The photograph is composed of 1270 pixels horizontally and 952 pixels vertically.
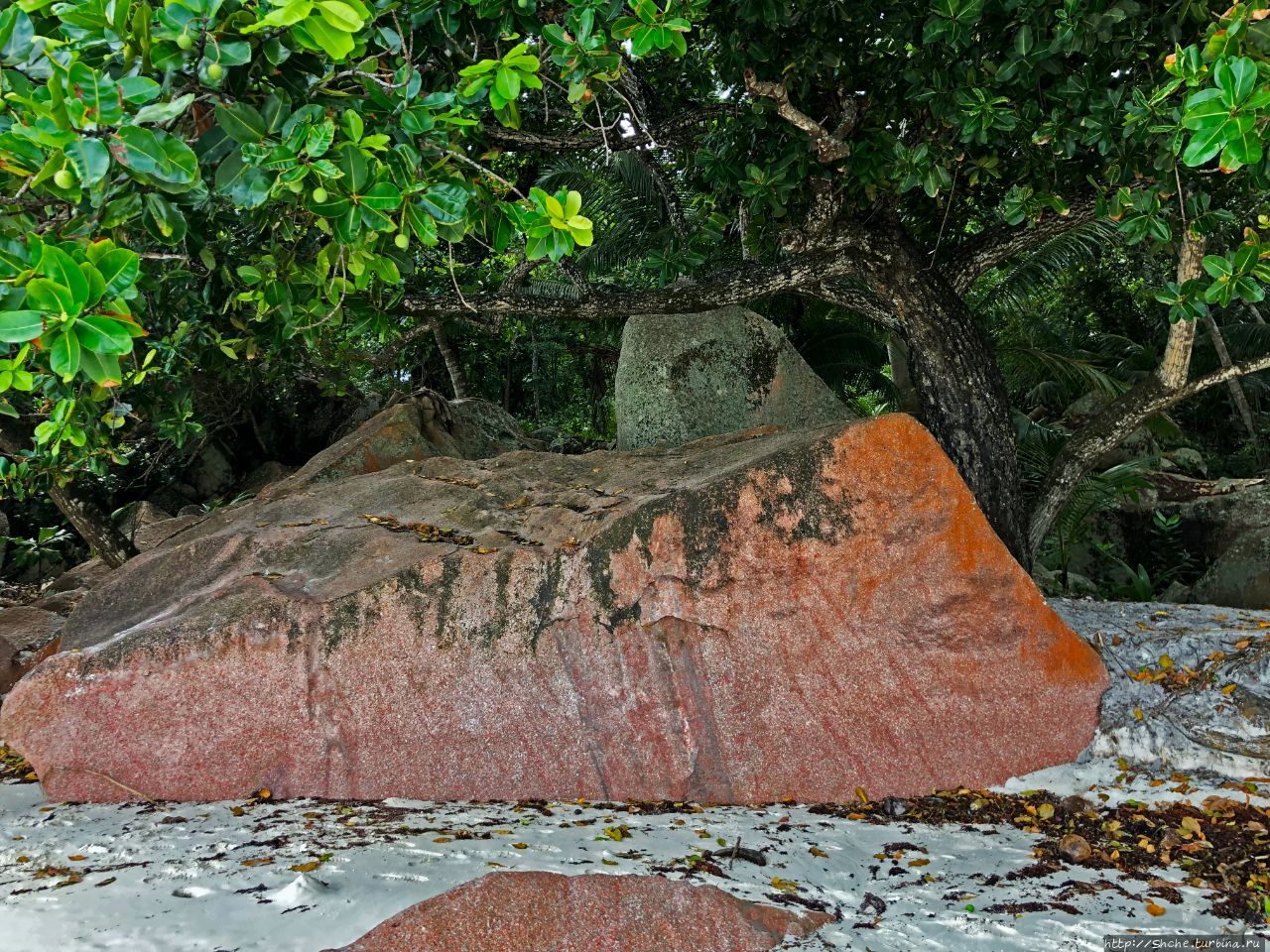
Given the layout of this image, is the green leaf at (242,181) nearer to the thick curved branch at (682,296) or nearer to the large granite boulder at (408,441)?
the thick curved branch at (682,296)

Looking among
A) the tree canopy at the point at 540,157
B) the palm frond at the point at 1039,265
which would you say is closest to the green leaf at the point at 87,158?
the tree canopy at the point at 540,157

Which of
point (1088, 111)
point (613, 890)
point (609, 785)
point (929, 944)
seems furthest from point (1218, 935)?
point (1088, 111)

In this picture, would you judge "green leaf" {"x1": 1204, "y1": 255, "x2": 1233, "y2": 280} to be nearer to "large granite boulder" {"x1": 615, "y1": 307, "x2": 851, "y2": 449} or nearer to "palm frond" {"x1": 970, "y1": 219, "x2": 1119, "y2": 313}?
"large granite boulder" {"x1": 615, "y1": 307, "x2": 851, "y2": 449}

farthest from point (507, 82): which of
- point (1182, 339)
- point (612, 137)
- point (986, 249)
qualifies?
point (1182, 339)

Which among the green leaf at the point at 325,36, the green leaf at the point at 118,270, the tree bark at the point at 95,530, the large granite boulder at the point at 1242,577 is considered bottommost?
the large granite boulder at the point at 1242,577

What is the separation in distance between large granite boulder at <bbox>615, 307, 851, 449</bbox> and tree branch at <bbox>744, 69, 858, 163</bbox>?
71.9 inches

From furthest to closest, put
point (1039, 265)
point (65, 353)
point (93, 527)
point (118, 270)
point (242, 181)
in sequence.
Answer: point (1039, 265) → point (93, 527) → point (242, 181) → point (118, 270) → point (65, 353)

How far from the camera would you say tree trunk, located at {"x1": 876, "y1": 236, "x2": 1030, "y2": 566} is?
5434mm

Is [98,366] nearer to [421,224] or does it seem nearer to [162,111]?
[162,111]

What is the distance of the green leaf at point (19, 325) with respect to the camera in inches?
78.0

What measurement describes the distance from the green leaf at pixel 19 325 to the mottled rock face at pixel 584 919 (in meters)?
1.74

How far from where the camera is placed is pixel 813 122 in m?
4.63

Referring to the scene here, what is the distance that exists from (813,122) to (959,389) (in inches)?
73.4

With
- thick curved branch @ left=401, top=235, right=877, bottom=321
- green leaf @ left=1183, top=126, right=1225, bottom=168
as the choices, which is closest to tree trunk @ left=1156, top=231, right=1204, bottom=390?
thick curved branch @ left=401, top=235, right=877, bottom=321
